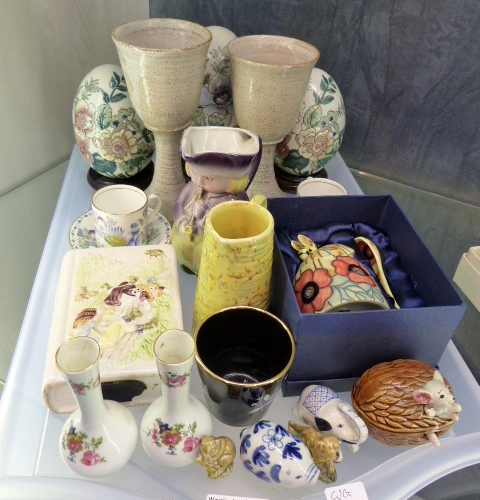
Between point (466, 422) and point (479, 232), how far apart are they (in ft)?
1.98

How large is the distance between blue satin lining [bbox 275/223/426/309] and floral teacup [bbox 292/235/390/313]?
0.03 m

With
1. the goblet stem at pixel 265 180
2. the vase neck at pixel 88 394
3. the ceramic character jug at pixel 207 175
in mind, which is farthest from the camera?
the goblet stem at pixel 265 180

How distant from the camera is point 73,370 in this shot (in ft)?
1.43

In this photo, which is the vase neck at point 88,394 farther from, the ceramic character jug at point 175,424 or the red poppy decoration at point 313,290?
the red poppy decoration at point 313,290

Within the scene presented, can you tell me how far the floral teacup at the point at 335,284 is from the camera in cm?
60

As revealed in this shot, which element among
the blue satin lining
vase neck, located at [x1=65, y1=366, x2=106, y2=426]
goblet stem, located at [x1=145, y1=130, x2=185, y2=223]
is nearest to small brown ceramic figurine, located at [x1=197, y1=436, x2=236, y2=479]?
vase neck, located at [x1=65, y1=366, x2=106, y2=426]

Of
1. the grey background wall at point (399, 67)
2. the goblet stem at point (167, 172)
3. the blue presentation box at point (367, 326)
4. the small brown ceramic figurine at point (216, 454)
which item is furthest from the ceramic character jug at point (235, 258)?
the grey background wall at point (399, 67)

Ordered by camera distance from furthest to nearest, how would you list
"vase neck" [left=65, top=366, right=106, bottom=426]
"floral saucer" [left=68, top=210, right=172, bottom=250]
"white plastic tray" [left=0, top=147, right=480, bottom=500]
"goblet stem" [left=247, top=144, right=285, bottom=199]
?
"goblet stem" [left=247, top=144, right=285, bottom=199]
"floral saucer" [left=68, top=210, right=172, bottom=250]
"white plastic tray" [left=0, top=147, right=480, bottom=500]
"vase neck" [left=65, top=366, right=106, bottom=426]

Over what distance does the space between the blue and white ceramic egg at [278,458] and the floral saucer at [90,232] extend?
0.36 meters

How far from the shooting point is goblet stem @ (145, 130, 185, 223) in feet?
2.67

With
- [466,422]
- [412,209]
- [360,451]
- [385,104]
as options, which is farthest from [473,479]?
[385,104]

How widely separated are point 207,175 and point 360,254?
0.26 m

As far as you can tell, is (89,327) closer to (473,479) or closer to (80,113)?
(80,113)

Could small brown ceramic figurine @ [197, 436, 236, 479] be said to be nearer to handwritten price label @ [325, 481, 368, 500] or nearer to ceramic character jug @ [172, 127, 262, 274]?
handwritten price label @ [325, 481, 368, 500]
